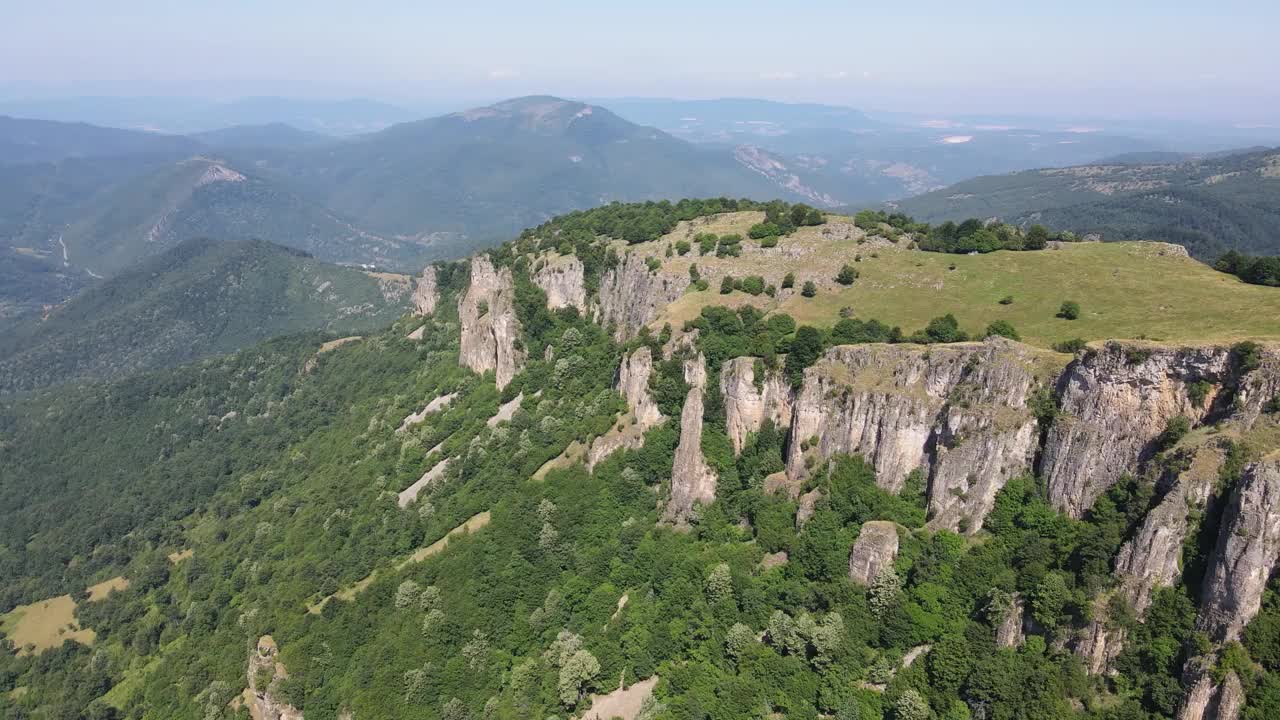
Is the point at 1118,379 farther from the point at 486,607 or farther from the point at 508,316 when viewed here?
the point at 508,316

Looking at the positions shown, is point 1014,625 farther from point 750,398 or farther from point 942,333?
point 750,398

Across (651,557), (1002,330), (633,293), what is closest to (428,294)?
(633,293)

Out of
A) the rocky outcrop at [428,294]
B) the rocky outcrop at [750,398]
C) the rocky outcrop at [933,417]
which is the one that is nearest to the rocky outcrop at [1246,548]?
the rocky outcrop at [933,417]

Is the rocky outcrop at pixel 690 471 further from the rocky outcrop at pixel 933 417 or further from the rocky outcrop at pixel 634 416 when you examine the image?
the rocky outcrop at pixel 933 417

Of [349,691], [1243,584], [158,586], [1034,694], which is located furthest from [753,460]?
[158,586]

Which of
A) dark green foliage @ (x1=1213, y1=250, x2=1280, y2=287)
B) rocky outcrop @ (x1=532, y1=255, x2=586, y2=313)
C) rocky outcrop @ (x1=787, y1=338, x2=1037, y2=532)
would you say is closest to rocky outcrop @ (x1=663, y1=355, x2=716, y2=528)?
rocky outcrop @ (x1=787, y1=338, x2=1037, y2=532)

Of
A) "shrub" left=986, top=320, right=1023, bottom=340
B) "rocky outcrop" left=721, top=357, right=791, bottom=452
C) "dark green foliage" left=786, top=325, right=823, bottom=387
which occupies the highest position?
"shrub" left=986, top=320, right=1023, bottom=340

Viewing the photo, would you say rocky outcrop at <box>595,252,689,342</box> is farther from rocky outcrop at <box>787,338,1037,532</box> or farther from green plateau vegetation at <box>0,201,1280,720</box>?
rocky outcrop at <box>787,338,1037,532</box>
